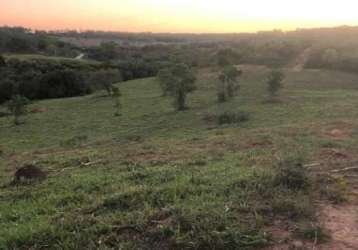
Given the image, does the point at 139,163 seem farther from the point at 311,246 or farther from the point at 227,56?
the point at 227,56

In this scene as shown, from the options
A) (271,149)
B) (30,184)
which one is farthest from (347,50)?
(30,184)

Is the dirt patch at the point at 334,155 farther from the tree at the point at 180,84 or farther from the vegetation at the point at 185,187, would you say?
the tree at the point at 180,84

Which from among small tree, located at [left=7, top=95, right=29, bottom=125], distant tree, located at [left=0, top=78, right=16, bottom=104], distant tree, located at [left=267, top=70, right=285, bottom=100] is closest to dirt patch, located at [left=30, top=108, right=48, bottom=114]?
small tree, located at [left=7, top=95, right=29, bottom=125]

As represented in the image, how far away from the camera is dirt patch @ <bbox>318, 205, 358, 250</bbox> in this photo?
3693mm

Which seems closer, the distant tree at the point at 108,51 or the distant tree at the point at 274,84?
the distant tree at the point at 274,84

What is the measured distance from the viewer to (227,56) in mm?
40969

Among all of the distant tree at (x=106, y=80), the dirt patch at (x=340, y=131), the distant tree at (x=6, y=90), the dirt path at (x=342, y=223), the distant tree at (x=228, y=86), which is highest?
the dirt path at (x=342, y=223)

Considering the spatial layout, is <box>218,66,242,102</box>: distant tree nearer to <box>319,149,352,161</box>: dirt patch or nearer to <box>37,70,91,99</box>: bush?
<box>37,70,91,99</box>: bush

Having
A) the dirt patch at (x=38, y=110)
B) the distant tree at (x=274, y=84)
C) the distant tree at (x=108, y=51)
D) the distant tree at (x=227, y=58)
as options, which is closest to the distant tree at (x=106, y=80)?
the dirt patch at (x=38, y=110)

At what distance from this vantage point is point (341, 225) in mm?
4094

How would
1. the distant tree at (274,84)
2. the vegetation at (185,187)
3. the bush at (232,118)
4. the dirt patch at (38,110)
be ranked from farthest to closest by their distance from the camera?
the dirt patch at (38,110), the distant tree at (274,84), the bush at (232,118), the vegetation at (185,187)

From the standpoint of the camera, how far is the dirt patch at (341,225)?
3.69 m

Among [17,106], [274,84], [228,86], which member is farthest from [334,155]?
[17,106]

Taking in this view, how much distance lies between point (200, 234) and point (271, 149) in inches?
198
